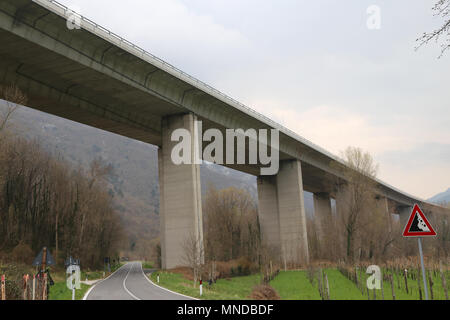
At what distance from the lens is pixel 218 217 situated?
56062 mm

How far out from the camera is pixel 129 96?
1183 inches

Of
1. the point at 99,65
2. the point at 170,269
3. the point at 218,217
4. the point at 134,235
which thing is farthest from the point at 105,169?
the point at 134,235

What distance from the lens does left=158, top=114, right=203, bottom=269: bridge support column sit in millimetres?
33344

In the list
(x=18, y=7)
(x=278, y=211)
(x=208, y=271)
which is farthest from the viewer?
(x=278, y=211)

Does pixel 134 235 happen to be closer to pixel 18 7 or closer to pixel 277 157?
pixel 277 157

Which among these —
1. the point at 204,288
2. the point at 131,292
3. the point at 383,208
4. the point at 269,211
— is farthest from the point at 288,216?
the point at 131,292

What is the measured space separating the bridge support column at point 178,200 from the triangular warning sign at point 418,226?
23956 millimetres

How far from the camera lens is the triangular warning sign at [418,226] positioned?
9.78 metres

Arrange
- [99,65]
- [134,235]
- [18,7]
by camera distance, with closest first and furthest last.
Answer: [18,7] → [99,65] → [134,235]

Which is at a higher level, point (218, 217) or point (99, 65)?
point (99, 65)

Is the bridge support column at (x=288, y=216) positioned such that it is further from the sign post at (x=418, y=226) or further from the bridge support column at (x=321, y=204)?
the sign post at (x=418, y=226)

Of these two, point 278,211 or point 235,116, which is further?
point 278,211

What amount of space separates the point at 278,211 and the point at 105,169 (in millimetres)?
22807

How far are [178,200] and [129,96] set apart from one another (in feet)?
31.2
